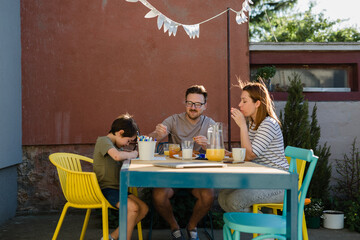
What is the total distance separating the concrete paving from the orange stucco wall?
0.95m

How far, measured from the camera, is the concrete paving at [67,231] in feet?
12.3

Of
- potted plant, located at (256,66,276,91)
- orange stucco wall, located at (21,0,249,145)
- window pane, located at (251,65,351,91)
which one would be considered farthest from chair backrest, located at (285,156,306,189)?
window pane, located at (251,65,351,91)

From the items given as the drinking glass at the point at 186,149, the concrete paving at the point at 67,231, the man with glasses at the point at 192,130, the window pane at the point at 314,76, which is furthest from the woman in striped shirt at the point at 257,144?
the window pane at the point at 314,76

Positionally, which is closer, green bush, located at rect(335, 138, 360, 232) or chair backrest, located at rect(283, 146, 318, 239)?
chair backrest, located at rect(283, 146, 318, 239)

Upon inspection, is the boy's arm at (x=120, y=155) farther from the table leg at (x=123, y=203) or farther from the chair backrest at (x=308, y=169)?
the chair backrest at (x=308, y=169)

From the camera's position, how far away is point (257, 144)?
268cm

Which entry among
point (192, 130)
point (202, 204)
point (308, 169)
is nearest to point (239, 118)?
point (308, 169)

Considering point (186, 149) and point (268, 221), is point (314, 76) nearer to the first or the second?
point (186, 149)

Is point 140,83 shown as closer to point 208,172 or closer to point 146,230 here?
point 146,230

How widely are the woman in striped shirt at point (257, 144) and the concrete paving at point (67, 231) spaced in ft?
4.35

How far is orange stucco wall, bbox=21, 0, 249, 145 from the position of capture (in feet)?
15.4

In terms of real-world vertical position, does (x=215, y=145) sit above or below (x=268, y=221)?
above

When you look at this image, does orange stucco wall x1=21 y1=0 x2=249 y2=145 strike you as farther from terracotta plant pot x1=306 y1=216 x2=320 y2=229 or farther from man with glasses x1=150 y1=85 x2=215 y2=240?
terracotta plant pot x1=306 y1=216 x2=320 y2=229

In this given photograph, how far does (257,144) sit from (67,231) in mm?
2374
